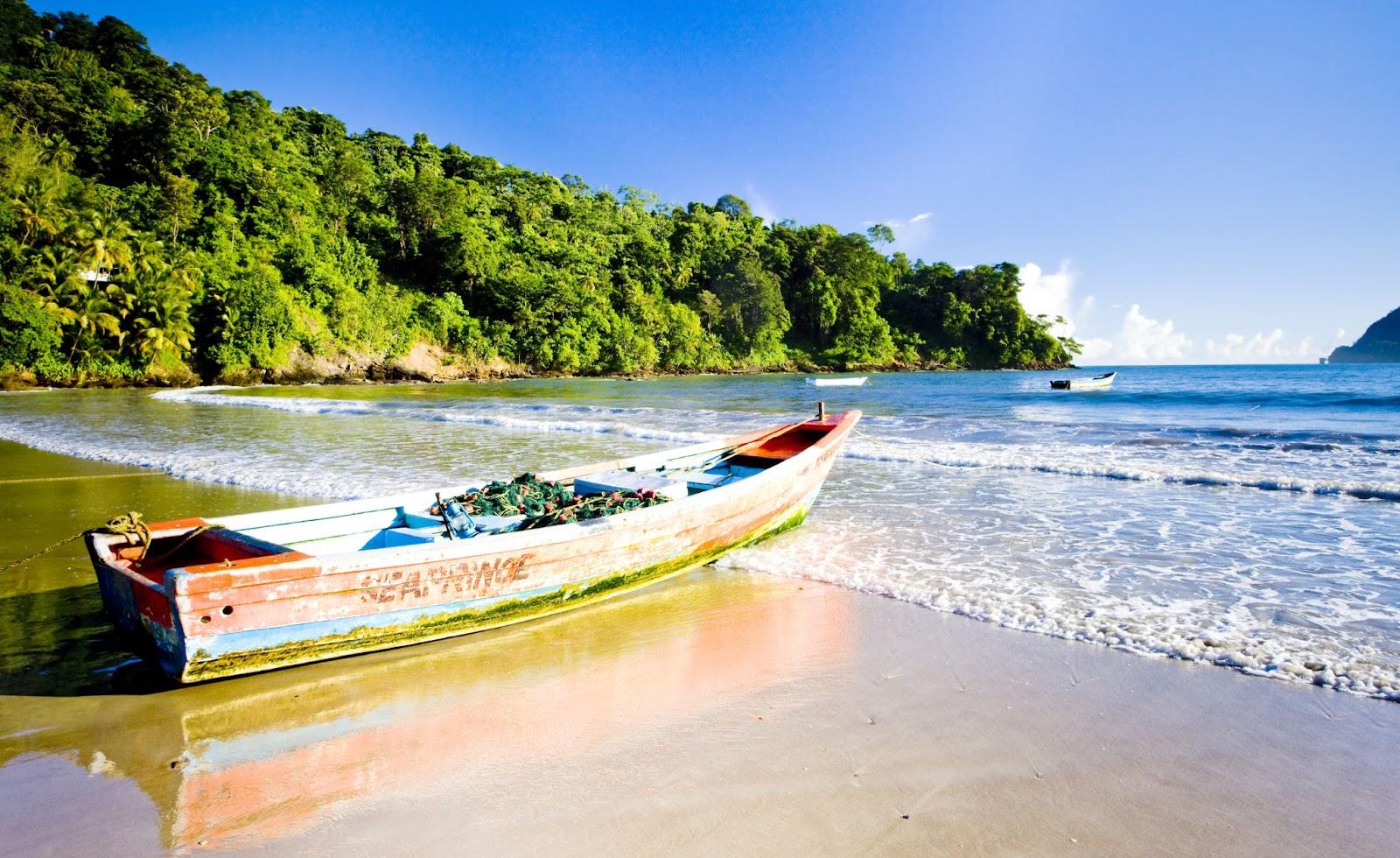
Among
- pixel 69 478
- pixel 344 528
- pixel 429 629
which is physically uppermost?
pixel 344 528

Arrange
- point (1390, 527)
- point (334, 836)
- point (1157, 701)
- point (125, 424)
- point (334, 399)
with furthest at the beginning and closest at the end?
point (334, 399)
point (125, 424)
point (1390, 527)
point (1157, 701)
point (334, 836)

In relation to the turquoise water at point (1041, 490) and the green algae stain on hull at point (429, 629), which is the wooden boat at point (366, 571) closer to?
the green algae stain on hull at point (429, 629)

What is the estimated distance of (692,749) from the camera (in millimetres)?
2922

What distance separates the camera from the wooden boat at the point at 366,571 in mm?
3191

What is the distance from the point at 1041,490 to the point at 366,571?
8411 mm

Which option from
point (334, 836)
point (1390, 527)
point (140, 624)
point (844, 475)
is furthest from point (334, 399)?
point (1390, 527)

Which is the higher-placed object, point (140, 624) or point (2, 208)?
point (2, 208)

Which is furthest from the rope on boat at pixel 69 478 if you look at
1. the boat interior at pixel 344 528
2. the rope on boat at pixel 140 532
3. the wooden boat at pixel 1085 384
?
the wooden boat at pixel 1085 384

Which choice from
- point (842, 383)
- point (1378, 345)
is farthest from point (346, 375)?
point (1378, 345)

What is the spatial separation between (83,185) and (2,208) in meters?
6.45

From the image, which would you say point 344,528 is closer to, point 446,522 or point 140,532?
point 446,522

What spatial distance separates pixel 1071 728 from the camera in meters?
3.14

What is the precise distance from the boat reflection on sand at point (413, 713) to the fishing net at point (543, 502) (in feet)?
2.43

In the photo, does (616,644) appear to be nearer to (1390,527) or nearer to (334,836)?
(334,836)
